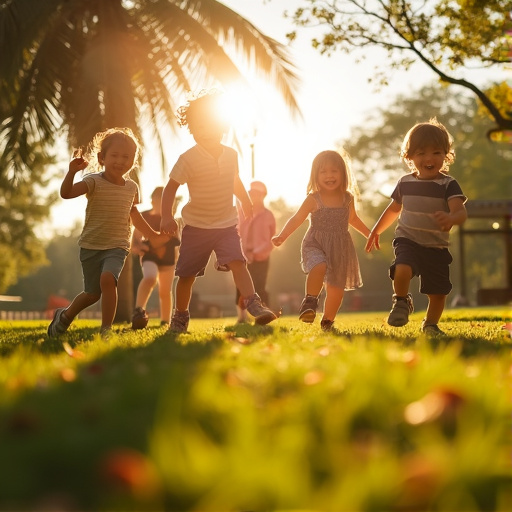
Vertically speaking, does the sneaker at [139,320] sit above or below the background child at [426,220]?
below

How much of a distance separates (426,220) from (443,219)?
716mm

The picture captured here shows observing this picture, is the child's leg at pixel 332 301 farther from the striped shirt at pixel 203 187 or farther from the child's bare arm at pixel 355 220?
the striped shirt at pixel 203 187

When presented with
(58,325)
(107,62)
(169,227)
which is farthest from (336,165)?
(107,62)

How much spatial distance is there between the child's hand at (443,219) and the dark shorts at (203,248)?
1.82 meters

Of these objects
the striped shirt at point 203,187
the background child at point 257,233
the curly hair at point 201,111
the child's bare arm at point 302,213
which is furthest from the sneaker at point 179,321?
the background child at point 257,233

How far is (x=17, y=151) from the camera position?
1396cm

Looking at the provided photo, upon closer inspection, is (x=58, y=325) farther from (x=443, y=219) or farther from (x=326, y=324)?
(x=443, y=219)

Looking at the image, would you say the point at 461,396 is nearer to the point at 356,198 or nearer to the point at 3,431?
the point at 3,431

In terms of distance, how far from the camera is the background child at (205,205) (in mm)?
6672

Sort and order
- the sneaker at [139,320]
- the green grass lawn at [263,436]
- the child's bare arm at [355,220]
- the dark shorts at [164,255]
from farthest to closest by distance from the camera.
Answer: the dark shorts at [164,255]
the sneaker at [139,320]
the child's bare arm at [355,220]
the green grass lawn at [263,436]

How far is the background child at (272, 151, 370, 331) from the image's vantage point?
699 centimetres

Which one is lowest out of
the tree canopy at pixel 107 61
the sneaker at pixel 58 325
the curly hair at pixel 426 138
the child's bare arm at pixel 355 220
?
the sneaker at pixel 58 325

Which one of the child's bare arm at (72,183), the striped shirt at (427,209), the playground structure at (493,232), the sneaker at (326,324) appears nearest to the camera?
the child's bare arm at (72,183)

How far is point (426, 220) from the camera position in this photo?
20.8 feet
